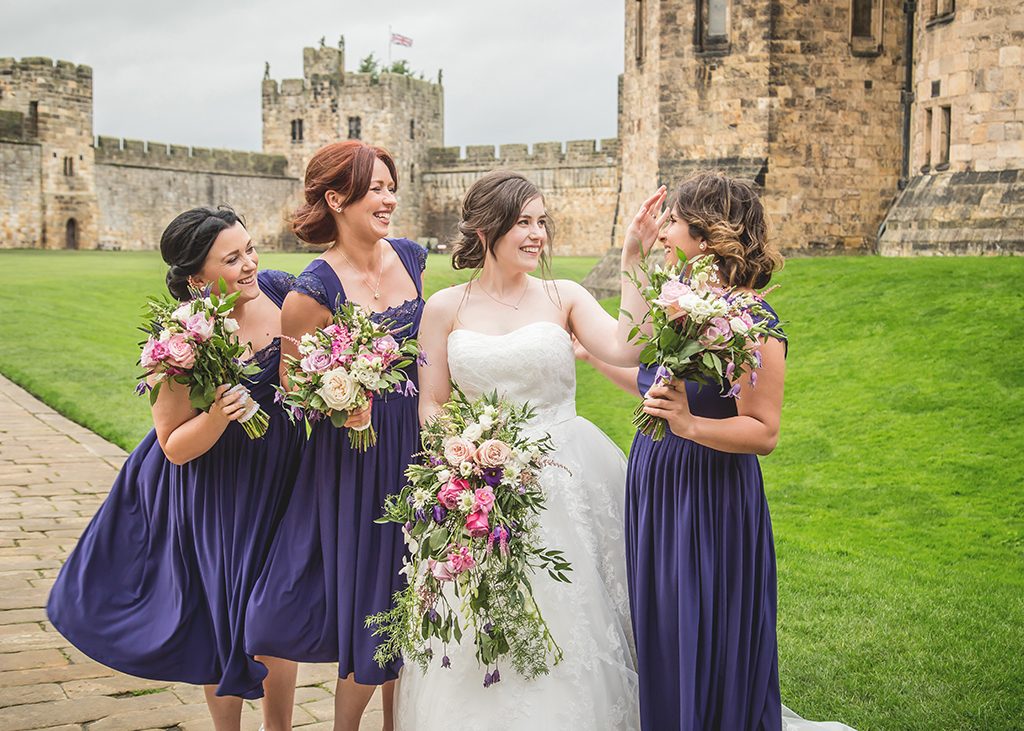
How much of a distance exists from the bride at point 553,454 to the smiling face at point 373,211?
11.1 inches

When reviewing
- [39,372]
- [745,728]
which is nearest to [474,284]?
[745,728]

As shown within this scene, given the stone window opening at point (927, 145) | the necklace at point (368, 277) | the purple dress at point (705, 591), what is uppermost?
the stone window opening at point (927, 145)

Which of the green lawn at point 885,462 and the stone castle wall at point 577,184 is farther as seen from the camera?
the stone castle wall at point 577,184

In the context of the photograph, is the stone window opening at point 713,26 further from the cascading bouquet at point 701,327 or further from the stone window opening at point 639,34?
the cascading bouquet at point 701,327

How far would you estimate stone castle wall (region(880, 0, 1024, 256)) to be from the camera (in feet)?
51.4

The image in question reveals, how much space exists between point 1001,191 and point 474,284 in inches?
546

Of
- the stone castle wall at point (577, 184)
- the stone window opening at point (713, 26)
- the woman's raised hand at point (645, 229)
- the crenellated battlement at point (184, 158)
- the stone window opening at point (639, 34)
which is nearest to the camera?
the woman's raised hand at point (645, 229)

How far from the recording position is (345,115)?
162ft

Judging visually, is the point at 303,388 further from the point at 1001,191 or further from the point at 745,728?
the point at 1001,191

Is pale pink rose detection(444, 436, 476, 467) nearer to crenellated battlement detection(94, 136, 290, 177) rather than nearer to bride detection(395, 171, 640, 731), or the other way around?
bride detection(395, 171, 640, 731)

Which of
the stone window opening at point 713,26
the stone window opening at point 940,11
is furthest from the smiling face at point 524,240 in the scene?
the stone window opening at point 713,26

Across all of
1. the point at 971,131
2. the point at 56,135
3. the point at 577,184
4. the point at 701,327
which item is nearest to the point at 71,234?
the point at 56,135

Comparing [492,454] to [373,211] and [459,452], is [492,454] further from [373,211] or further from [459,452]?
[373,211]

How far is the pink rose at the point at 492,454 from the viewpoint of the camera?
10.4 ft
